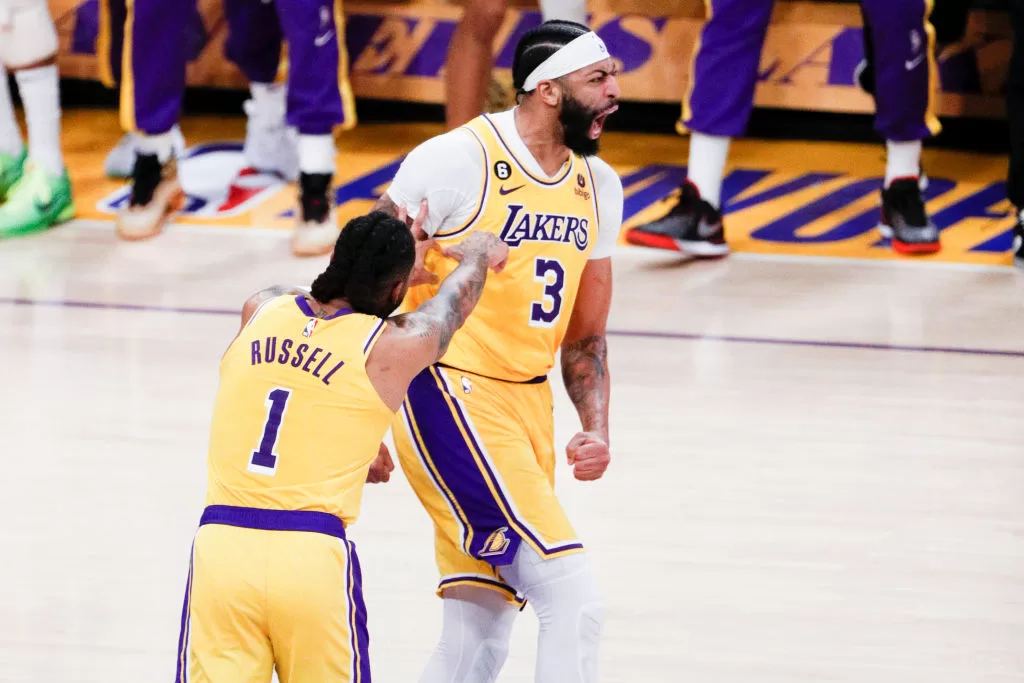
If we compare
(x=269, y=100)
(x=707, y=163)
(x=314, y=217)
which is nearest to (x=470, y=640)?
(x=314, y=217)

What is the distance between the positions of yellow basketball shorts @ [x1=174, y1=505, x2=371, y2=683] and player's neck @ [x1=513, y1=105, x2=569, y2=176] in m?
0.98

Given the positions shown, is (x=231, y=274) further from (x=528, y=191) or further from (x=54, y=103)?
(x=528, y=191)

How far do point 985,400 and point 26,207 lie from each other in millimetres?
4117

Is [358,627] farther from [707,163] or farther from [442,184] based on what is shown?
[707,163]

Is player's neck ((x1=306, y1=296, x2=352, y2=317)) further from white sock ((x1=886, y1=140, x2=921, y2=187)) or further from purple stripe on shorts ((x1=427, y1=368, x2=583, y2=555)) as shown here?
white sock ((x1=886, y1=140, x2=921, y2=187))

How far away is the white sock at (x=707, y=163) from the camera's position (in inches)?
263

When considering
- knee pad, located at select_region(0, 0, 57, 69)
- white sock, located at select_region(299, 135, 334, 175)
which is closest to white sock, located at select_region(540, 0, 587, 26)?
white sock, located at select_region(299, 135, 334, 175)

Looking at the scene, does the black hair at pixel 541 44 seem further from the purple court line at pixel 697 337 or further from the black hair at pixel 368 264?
the purple court line at pixel 697 337

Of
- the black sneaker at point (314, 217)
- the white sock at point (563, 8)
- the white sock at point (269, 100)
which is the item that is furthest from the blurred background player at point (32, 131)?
the white sock at point (563, 8)

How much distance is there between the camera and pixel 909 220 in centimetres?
681

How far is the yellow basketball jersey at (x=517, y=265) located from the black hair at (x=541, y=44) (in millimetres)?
143

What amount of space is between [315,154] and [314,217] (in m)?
0.27

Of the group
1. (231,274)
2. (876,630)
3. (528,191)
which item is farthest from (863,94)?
(528,191)

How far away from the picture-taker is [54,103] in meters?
7.01
